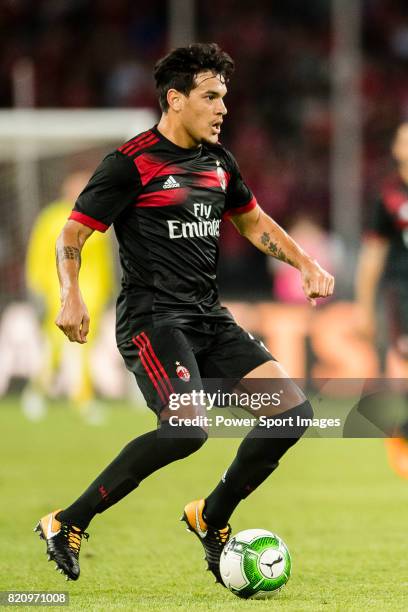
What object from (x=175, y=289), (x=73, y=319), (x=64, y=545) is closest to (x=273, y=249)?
(x=175, y=289)

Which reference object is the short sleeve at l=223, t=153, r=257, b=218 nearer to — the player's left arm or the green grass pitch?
the player's left arm

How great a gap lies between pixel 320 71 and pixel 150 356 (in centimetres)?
1529

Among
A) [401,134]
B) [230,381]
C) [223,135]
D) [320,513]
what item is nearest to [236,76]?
[223,135]

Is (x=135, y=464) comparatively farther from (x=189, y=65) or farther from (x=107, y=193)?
(x=189, y=65)

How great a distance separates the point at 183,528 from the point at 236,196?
2.13 meters

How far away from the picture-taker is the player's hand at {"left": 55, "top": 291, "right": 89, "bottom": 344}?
532cm

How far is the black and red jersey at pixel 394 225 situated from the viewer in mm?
9180

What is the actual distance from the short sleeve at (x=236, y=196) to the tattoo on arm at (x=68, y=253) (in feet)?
2.50

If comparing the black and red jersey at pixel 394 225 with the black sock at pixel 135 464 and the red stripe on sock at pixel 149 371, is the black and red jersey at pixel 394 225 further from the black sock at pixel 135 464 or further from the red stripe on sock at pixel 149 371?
the black sock at pixel 135 464

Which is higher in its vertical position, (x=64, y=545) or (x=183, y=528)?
(x=64, y=545)

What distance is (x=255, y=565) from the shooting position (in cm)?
539

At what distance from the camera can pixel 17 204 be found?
54.1 feet

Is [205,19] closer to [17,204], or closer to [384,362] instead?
[17,204]

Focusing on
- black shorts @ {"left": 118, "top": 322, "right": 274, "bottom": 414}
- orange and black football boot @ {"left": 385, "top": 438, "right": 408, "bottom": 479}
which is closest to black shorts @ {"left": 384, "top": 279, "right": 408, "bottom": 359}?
orange and black football boot @ {"left": 385, "top": 438, "right": 408, "bottom": 479}
